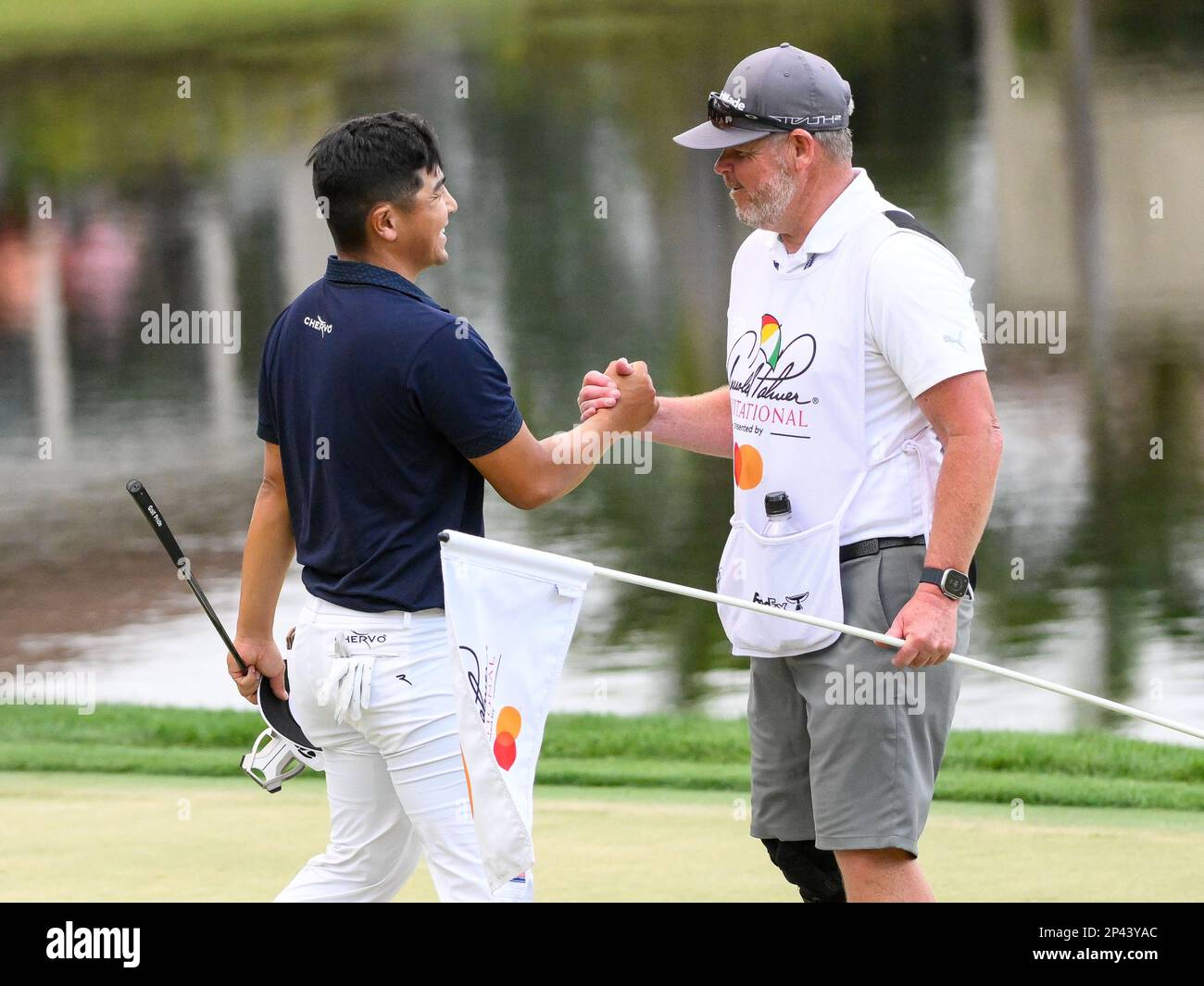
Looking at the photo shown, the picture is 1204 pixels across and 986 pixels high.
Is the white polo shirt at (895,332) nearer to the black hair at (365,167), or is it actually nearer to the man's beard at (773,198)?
the man's beard at (773,198)

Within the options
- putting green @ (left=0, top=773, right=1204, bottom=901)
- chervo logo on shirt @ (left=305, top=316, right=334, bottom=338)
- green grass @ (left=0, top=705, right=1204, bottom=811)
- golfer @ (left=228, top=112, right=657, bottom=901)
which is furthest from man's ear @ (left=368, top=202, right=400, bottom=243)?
green grass @ (left=0, top=705, right=1204, bottom=811)

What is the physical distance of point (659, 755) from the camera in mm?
5203

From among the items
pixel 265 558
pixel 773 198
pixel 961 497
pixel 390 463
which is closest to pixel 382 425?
pixel 390 463

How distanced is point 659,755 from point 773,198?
2.68 m

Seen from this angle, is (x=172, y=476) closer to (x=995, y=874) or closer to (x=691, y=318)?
(x=691, y=318)

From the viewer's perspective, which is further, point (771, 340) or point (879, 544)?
point (771, 340)

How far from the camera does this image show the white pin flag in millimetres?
2590

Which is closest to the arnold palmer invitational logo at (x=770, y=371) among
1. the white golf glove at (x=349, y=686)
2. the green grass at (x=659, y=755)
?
the white golf glove at (x=349, y=686)

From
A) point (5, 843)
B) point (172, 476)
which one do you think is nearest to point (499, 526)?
point (172, 476)

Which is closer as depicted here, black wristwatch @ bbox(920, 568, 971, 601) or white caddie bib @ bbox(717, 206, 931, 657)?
black wristwatch @ bbox(920, 568, 971, 601)

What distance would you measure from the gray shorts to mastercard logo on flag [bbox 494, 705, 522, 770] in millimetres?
512

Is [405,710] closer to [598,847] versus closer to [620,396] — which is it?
[620,396]

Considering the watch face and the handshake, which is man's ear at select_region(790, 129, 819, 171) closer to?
the handshake

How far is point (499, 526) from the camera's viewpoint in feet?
27.4
